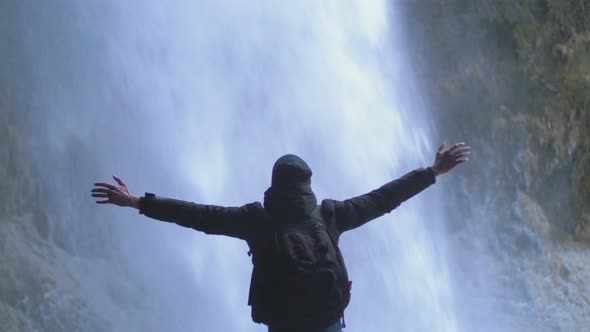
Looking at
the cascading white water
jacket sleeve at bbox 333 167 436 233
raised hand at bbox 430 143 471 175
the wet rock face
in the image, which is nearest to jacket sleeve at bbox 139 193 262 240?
jacket sleeve at bbox 333 167 436 233

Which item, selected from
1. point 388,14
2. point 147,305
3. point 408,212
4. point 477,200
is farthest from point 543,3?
point 147,305

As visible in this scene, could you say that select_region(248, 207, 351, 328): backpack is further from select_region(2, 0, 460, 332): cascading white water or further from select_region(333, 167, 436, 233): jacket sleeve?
select_region(2, 0, 460, 332): cascading white water

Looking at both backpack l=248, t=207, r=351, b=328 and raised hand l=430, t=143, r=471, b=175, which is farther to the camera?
raised hand l=430, t=143, r=471, b=175

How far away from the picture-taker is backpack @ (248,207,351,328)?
1.82 m

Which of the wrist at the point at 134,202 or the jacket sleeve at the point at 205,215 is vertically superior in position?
the wrist at the point at 134,202

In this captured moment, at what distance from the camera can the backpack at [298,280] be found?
1.82 meters

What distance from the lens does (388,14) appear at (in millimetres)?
7230

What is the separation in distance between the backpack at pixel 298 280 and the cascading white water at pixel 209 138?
331cm

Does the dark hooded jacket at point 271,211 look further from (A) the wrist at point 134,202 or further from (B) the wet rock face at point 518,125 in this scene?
(B) the wet rock face at point 518,125

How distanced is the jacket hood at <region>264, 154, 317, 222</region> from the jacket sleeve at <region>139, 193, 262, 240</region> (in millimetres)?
61

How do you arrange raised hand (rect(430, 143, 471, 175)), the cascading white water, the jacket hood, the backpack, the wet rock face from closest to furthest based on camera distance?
1. the backpack
2. the jacket hood
3. raised hand (rect(430, 143, 471, 175))
4. the cascading white water
5. the wet rock face

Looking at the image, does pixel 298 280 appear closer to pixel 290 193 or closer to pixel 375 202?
pixel 290 193

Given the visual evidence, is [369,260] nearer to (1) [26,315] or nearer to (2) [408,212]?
(2) [408,212]

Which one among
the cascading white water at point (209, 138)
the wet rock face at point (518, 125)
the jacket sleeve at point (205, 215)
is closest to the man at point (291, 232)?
the jacket sleeve at point (205, 215)
